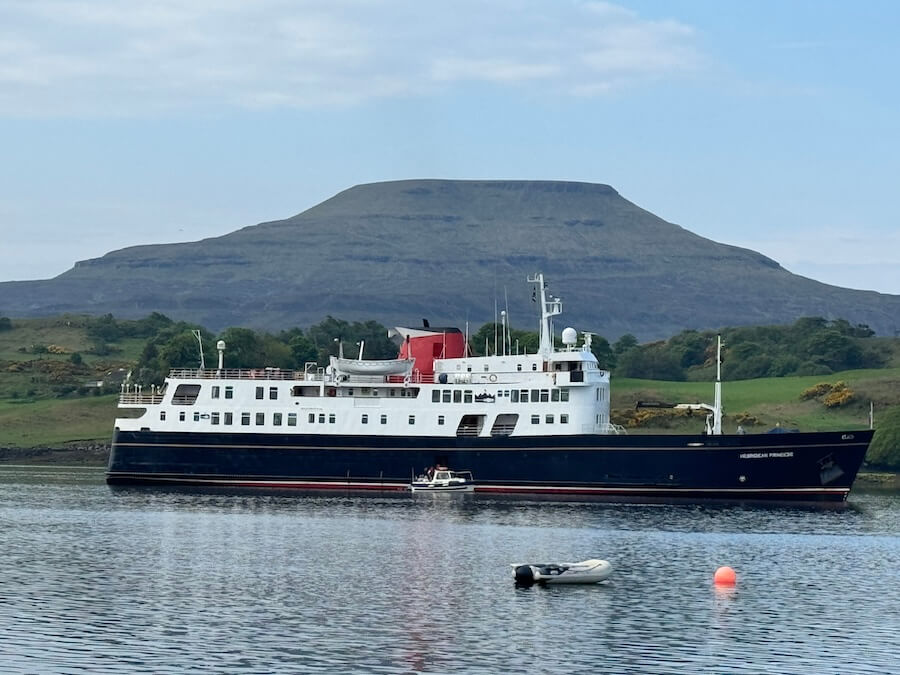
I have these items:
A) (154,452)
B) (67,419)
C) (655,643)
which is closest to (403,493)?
(154,452)

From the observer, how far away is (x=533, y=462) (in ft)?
274

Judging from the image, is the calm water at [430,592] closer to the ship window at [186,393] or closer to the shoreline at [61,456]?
Answer: the ship window at [186,393]

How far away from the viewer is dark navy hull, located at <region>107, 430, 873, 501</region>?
8056 centimetres

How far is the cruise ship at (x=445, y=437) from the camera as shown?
266ft

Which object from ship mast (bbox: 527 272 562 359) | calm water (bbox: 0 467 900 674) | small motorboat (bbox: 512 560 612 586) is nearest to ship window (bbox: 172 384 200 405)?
calm water (bbox: 0 467 900 674)

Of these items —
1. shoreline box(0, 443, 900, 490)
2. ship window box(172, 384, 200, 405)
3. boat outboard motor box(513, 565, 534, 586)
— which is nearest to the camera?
boat outboard motor box(513, 565, 534, 586)

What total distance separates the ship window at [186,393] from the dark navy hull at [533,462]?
2192mm

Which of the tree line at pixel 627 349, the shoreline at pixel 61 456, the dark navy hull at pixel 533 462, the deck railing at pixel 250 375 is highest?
the tree line at pixel 627 349

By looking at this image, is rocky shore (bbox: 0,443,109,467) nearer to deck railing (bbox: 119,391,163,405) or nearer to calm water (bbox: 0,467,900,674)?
deck railing (bbox: 119,391,163,405)

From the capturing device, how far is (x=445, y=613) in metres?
43.1

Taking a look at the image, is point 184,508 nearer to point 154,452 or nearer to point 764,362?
point 154,452

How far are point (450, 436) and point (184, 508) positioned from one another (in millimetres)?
17484

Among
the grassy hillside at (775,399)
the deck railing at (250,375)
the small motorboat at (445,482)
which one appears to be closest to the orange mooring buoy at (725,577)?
the small motorboat at (445,482)

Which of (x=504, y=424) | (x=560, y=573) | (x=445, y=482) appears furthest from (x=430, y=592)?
(x=504, y=424)
